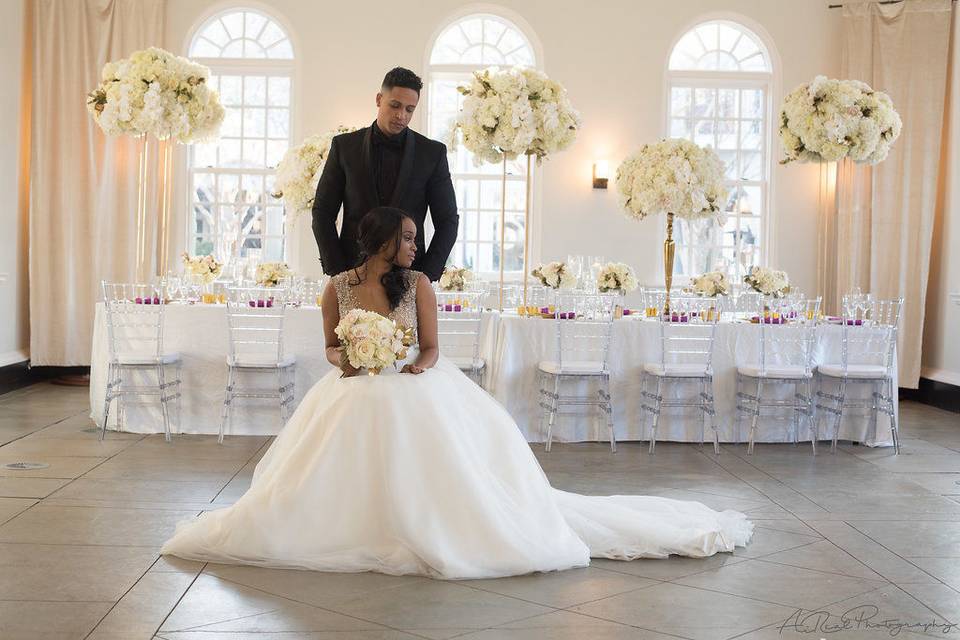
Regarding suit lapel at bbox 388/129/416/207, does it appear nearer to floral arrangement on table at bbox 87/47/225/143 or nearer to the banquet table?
the banquet table

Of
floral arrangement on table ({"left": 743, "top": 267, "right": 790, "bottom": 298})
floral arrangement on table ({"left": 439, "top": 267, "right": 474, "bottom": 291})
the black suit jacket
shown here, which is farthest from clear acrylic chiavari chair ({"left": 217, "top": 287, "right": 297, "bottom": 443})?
floral arrangement on table ({"left": 743, "top": 267, "right": 790, "bottom": 298})

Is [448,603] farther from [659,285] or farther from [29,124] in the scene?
[29,124]

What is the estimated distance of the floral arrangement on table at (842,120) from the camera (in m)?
7.88

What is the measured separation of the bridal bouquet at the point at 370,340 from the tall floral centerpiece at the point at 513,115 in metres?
3.61

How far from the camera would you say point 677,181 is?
7.80m

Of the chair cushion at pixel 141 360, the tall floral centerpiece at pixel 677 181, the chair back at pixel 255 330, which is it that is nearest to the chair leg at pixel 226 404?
the chair back at pixel 255 330

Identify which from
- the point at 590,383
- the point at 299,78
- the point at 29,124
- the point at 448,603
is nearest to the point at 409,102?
the point at 448,603

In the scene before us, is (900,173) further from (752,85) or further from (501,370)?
(501,370)

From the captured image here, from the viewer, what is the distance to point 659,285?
11.1m

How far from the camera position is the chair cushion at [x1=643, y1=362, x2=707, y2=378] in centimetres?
750

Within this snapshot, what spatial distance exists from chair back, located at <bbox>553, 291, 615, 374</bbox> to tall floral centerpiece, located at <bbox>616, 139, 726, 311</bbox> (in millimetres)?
751

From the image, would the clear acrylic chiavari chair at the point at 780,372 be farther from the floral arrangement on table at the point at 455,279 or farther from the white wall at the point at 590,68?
the white wall at the point at 590,68

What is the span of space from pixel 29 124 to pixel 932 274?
367 inches

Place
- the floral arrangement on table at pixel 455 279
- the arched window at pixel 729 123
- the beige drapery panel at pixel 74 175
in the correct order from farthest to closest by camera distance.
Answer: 1. the arched window at pixel 729 123
2. the beige drapery panel at pixel 74 175
3. the floral arrangement on table at pixel 455 279
